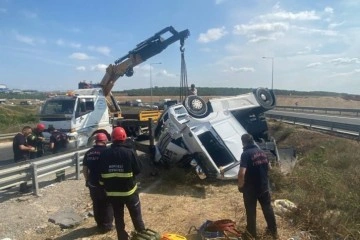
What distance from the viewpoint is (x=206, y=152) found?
28.6 ft

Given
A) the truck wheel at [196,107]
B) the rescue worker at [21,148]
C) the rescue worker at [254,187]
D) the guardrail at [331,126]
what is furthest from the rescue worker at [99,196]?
the guardrail at [331,126]

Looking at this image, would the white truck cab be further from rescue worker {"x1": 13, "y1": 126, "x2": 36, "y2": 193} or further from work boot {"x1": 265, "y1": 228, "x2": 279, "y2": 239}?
work boot {"x1": 265, "y1": 228, "x2": 279, "y2": 239}

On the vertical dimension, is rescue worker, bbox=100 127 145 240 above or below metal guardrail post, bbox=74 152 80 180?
above

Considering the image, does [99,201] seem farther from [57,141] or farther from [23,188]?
[57,141]

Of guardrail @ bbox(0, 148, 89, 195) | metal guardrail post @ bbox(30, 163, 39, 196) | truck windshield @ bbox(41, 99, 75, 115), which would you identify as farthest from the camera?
truck windshield @ bbox(41, 99, 75, 115)

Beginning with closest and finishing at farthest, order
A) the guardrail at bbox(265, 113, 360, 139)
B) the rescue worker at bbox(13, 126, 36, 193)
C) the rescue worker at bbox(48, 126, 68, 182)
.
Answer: the rescue worker at bbox(13, 126, 36, 193) < the rescue worker at bbox(48, 126, 68, 182) < the guardrail at bbox(265, 113, 360, 139)

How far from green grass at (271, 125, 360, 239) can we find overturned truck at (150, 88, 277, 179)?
4.02 ft

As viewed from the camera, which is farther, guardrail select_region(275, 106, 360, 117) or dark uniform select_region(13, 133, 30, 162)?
guardrail select_region(275, 106, 360, 117)

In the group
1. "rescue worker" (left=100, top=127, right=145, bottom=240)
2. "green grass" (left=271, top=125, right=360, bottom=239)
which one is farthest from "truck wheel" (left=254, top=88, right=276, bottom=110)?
"rescue worker" (left=100, top=127, right=145, bottom=240)

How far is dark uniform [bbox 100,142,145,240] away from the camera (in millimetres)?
5164

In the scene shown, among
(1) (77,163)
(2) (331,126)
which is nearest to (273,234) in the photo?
(1) (77,163)

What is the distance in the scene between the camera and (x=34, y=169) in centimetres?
754

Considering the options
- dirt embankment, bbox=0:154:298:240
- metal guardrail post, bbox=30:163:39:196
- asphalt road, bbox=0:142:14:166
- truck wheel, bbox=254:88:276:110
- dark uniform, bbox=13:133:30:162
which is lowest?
asphalt road, bbox=0:142:14:166

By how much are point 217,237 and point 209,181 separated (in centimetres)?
417
